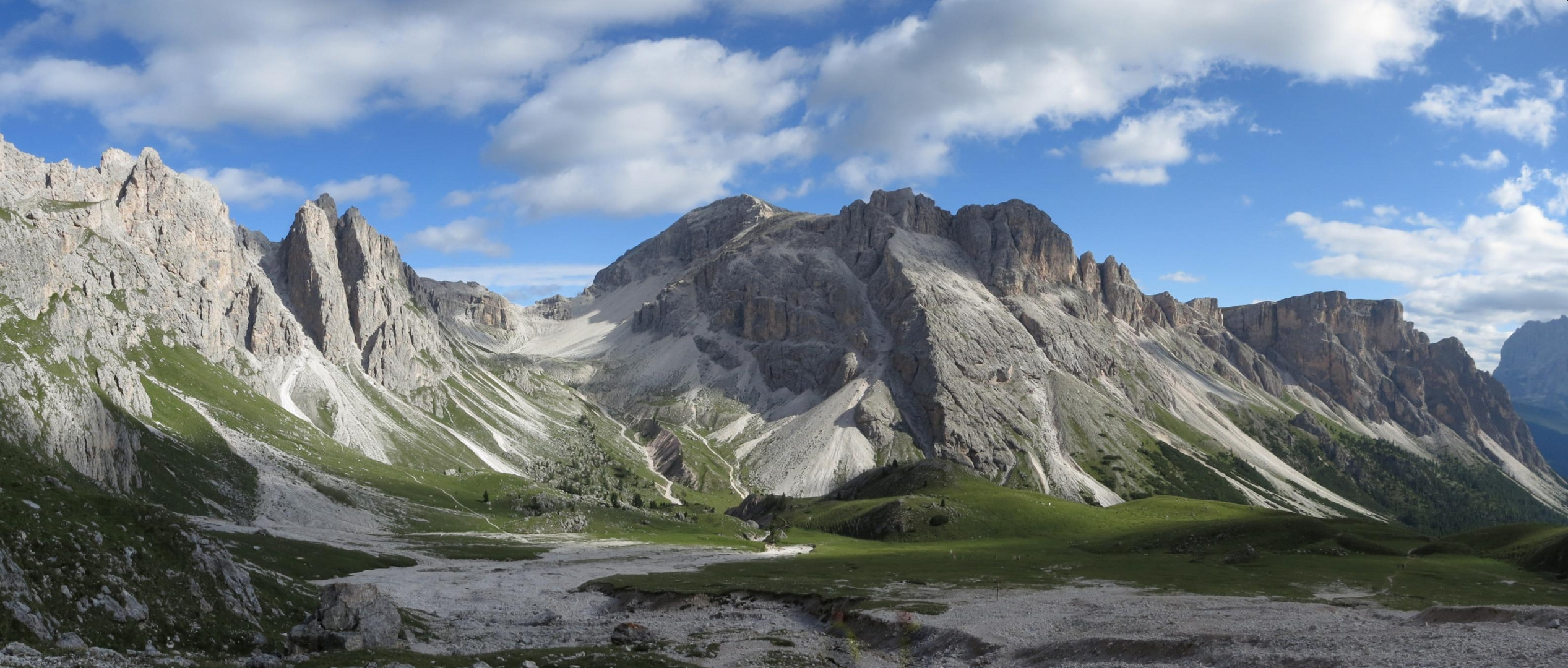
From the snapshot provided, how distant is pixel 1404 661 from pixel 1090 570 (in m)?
68.5

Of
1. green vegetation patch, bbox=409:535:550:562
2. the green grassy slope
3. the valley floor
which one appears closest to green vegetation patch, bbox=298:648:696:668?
the valley floor

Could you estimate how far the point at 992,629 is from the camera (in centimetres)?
5800

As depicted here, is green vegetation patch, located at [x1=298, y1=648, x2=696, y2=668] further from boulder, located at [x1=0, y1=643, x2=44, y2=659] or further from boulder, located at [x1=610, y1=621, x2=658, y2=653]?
boulder, located at [x1=0, y1=643, x2=44, y2=659]

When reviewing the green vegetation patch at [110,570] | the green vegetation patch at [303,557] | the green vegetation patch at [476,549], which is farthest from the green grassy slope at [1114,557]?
the green vegetation patch at [110,570]

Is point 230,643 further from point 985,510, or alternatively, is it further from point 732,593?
point 985,510

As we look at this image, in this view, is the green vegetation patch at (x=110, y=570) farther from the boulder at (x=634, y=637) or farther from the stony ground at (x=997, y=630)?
the boulder at (x=634, y=637)

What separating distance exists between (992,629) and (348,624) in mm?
39158

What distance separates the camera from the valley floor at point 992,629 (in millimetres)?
41656

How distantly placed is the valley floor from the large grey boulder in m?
3.26

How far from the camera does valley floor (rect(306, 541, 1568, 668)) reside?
41.7m

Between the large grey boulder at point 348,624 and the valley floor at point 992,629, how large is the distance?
326 centimetres

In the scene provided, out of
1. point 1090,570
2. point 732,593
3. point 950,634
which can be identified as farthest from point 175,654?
point 1090,570

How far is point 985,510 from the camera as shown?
188750 mm

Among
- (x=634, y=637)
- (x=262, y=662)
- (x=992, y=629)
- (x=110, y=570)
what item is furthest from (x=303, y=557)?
(x=992, y=629)
